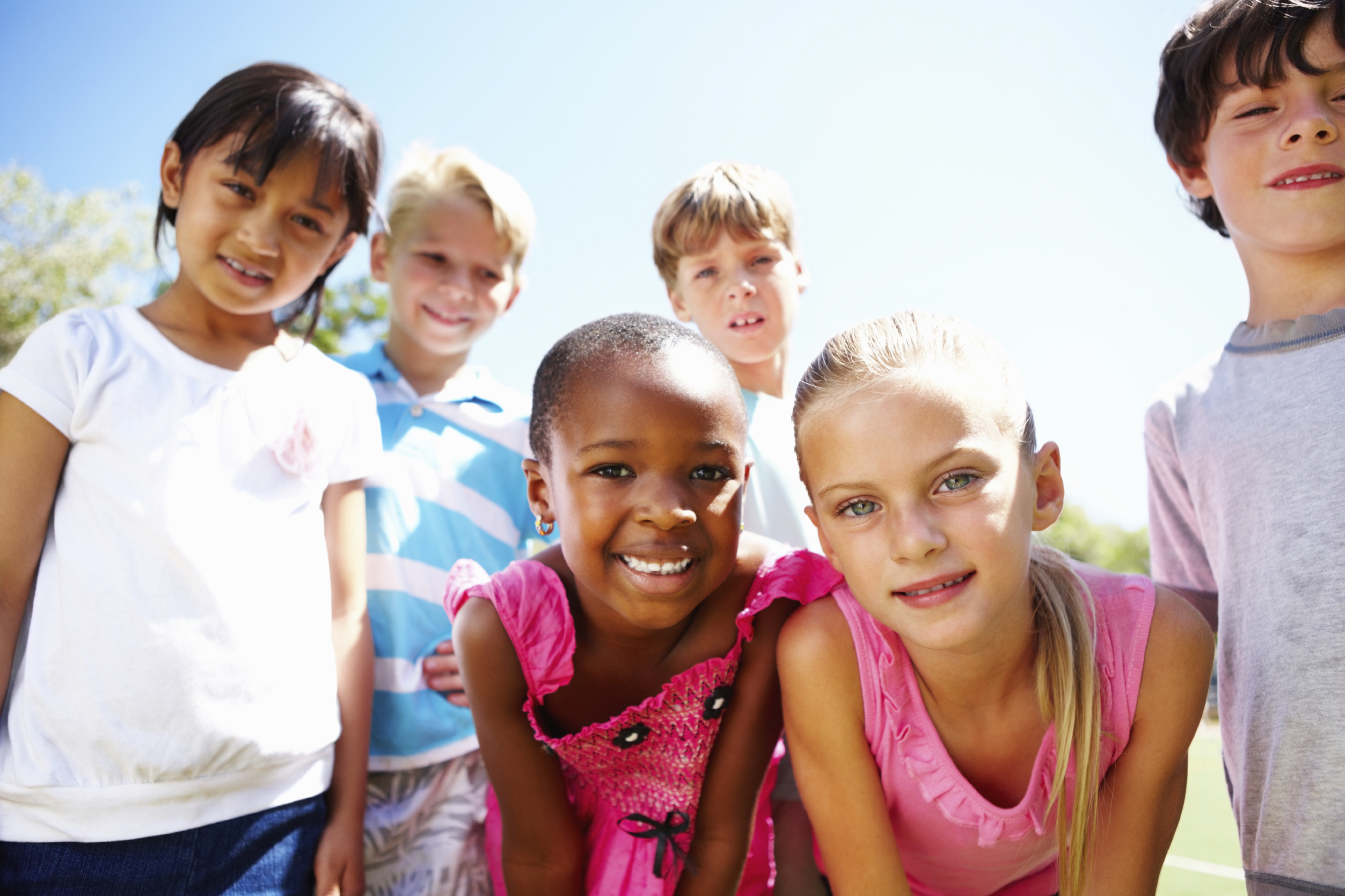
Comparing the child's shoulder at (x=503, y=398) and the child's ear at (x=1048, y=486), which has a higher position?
the child's shoulder at (x=503, y=398)

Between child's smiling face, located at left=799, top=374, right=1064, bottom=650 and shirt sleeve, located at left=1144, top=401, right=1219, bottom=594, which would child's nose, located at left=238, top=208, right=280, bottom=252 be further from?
shirt sleeve, located at left=1144, top=401, right=1219, bottom=594

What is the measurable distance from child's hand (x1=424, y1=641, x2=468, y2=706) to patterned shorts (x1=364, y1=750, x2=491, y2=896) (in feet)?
0.61

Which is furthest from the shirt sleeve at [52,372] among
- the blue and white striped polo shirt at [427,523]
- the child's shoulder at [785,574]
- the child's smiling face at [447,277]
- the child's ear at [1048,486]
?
the child's ear at [1048,486]

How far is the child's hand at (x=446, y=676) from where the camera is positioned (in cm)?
241

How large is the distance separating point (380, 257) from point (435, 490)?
1005 mm

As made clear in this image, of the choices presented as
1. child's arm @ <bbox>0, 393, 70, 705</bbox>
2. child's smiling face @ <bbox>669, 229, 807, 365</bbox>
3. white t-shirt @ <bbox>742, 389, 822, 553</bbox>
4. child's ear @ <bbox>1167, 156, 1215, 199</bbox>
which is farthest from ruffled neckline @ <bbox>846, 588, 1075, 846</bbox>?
child's arm @ <bbox>0, 393, 70, 705</bbox>

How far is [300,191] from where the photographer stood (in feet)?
→ 7.27

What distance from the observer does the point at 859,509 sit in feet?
5.94

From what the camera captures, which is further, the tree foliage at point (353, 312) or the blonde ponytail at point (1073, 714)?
the tree foliage at point (353, 312)

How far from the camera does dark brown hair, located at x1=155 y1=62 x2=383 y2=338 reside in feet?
7.16

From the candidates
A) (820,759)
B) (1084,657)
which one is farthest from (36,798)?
(1084,657)

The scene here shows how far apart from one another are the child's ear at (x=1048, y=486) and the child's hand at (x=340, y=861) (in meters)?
1.80

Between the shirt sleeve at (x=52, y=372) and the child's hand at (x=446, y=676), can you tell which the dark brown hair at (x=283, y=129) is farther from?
the child's hand at (x=446, y=676)

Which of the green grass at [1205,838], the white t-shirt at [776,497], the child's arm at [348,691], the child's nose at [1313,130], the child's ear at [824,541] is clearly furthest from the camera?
the green grass at [1205,838]
